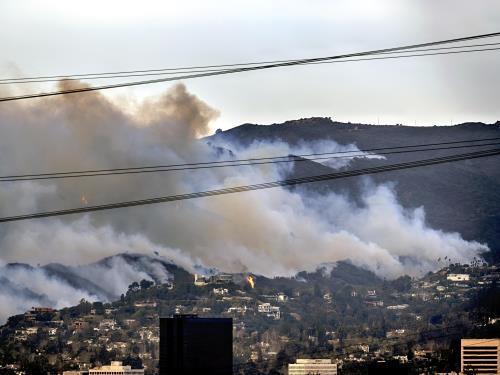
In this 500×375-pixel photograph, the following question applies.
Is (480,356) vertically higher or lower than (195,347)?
lower

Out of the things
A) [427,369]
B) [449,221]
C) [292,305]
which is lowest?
[427,369]

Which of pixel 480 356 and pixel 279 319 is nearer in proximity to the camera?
pixel 480 356

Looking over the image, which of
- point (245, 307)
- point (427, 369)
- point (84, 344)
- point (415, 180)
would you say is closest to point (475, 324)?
point (427, 369)

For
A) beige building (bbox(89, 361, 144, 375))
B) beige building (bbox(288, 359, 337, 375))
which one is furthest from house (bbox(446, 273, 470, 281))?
beige building (bbox(89, 361, 144, 375))

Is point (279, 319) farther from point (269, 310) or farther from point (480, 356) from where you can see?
point (480, 356)

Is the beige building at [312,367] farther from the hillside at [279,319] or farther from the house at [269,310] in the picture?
the house at [269,310]

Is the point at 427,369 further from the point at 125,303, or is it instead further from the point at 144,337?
the point at 125,303

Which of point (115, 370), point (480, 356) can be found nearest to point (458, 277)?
point (480, 356)
